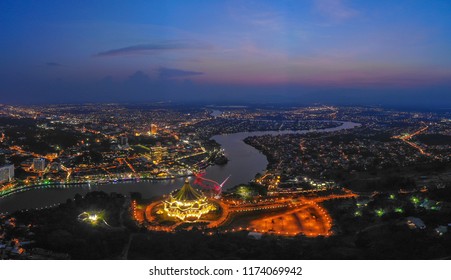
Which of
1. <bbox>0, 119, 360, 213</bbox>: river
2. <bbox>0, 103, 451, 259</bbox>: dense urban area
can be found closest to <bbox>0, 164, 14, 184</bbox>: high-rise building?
<bbox>0, 103, 451, 259</bbox>: dense urban area

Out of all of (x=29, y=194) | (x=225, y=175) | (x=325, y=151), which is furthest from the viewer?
(x=325, y=151)

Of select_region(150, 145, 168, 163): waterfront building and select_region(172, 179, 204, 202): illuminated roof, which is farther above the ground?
select_region(172, 179, 204, 202): illuminated roof

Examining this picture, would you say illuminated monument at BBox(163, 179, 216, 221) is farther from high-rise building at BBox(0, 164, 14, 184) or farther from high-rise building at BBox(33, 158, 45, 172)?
high-rise building at BBox(33, 158, 45, 172)

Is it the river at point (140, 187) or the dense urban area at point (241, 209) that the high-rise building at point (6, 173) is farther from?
the river at point (140, 187)

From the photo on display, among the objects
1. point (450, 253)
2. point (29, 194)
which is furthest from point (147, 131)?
point (450, 253)

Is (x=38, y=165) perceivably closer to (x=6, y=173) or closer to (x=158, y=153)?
(x=6, y=173)

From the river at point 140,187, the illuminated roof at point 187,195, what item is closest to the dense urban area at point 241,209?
the illuminated roof at point 187,195

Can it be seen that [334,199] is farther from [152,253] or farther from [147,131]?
[147,131]

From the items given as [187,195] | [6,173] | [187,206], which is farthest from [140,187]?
[6,173]
